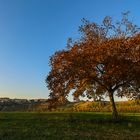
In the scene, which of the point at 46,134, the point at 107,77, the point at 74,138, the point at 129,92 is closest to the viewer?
the point at 74,138

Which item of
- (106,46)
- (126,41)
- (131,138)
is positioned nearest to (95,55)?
(106,46)

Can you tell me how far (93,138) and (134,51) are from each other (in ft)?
77.7

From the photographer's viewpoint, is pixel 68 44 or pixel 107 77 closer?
pixel 107 77

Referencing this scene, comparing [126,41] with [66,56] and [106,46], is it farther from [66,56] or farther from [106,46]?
[66,56]

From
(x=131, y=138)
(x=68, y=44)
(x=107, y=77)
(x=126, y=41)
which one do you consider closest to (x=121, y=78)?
(x=107, y=77)

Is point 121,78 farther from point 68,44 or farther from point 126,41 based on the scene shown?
point 68,44

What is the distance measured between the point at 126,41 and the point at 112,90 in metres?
7.44

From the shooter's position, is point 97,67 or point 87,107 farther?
point 87,107

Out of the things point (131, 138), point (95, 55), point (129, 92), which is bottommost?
point (131, 138)

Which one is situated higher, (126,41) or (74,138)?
(126,41)

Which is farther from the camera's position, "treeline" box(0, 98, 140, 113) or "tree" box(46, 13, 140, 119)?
"treeline" box(0, 98, 140, 113)

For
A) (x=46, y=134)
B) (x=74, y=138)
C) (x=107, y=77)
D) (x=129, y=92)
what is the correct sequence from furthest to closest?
1. (x=129, y=92)
2. (x=107, y=77)
3. (x=46, y=134)
4. (x=74, y=138)

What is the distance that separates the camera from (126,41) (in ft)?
173

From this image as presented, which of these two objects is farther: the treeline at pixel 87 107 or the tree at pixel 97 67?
the treeline at pixel 87 107
